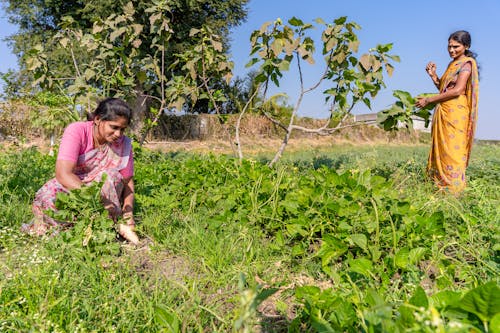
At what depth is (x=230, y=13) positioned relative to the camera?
1546cm

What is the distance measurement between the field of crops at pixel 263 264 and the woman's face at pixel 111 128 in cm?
65

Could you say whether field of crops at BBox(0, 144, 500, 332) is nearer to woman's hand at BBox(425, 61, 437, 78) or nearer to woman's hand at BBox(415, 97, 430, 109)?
woman's hand at BBox(415, 97, 430, 109)

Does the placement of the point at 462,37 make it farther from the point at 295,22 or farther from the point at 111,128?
the point at 111,128

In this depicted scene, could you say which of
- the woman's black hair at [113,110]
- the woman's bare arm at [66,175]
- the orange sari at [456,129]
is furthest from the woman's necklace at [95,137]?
the orange sari at [456,129]

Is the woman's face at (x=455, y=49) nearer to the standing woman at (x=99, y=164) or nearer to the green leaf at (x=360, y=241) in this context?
the green leaf at (x=360, y=241)

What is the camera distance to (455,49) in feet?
14.6

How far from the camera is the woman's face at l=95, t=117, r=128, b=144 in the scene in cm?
278

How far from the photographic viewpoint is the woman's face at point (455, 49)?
14.5 feet

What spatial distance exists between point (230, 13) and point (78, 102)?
443 inches

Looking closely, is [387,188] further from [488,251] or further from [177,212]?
[177,212]

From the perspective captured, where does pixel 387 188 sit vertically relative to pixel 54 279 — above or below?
above

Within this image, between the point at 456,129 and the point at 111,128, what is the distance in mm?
3749

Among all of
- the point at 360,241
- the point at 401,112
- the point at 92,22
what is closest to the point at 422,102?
the point at 401,112

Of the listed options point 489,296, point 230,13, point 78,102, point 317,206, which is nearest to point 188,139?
point 230,13
